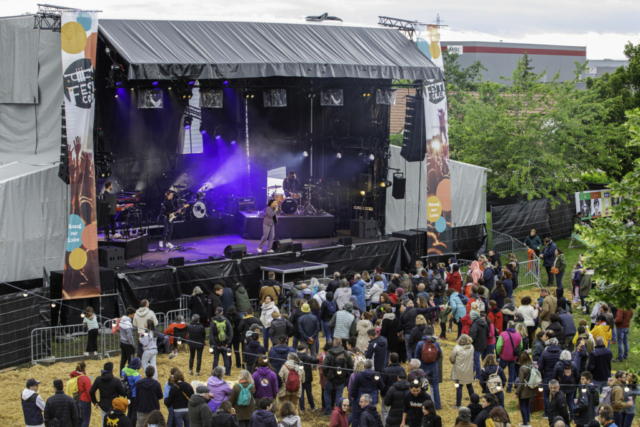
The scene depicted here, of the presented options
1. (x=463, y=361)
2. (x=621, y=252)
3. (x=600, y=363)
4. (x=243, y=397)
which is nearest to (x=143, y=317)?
(x=243, y=397)

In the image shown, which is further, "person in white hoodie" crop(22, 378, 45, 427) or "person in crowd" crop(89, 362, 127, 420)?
"person in crowd" crop(89, 362, 127, 420)

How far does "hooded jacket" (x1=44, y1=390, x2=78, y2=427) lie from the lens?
8328 mm

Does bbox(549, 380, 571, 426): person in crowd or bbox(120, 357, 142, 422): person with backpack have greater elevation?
bbox(120, 357, 142, 422): person with backpack

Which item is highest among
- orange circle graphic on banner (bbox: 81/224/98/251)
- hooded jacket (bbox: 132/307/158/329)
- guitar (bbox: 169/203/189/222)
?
guitar (bbox: 169/203/189/222)

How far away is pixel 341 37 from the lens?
63.2 feet

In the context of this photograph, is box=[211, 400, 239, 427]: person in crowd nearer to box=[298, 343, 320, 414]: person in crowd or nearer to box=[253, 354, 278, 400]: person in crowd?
box=[253, 354, 278, 400]: person in crowd

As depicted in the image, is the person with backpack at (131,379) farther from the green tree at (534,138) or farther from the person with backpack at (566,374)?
the green tree at (534,138)

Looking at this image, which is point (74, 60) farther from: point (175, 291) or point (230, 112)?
point (230, 112)

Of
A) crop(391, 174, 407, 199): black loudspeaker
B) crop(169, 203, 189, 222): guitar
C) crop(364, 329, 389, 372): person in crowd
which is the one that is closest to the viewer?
crop(364, 329, 389, 372): person in crowd

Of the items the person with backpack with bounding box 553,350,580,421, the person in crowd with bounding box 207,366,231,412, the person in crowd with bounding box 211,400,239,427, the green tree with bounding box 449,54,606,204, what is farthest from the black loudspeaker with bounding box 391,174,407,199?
the person in crowd with bounding box 211,400,239,427

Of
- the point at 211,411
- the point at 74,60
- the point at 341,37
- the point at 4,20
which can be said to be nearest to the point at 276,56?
the point at 341,37

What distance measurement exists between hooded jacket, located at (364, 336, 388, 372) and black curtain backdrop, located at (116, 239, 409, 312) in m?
4.61

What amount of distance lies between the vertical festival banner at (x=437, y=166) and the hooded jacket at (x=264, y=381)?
10549mm

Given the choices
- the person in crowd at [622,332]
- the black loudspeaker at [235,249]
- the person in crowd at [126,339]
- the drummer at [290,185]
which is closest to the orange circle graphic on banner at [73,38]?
the black loudspeaker at [235,249]
